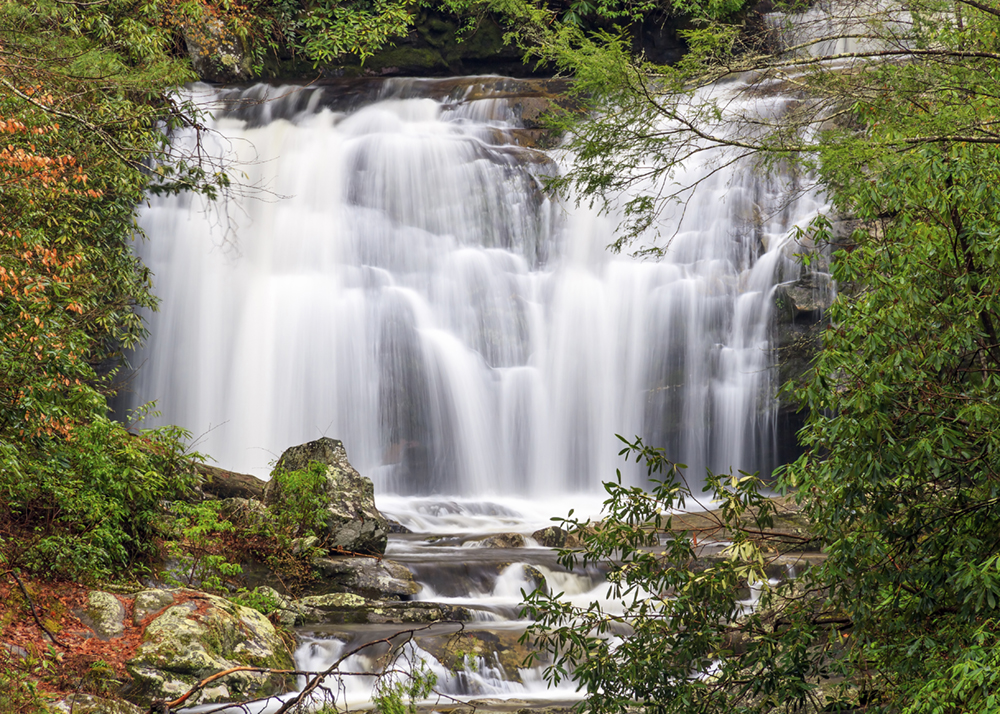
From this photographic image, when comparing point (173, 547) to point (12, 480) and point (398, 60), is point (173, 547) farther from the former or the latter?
point (398, 60)

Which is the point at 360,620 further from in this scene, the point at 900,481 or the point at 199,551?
the point at 900,481

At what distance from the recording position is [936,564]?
13.5 feet

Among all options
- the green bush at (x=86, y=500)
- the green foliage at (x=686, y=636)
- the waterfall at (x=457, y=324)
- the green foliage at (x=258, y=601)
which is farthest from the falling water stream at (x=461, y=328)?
the green foliage at (x=686, y=636)

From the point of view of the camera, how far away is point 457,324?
15453mm

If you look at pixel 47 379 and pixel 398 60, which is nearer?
pixel 47 379

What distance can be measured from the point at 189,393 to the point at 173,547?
657cm

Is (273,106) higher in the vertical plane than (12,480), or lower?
higher

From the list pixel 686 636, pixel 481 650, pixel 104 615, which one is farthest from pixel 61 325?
pixel 686 636

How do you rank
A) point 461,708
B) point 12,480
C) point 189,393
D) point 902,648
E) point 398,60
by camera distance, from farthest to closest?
point 398,60 → point 189,393 → point 12,480 → point 461,708 → point 902,648

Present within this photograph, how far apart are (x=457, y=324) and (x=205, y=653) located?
962cm

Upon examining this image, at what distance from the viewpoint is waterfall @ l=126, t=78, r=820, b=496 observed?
14305 millimetres

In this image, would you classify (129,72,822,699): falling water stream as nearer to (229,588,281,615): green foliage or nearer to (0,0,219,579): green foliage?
(0,0,219,579): green foliage

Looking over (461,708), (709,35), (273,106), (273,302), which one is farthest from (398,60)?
(461,708)

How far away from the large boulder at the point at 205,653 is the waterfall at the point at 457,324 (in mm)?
7076
